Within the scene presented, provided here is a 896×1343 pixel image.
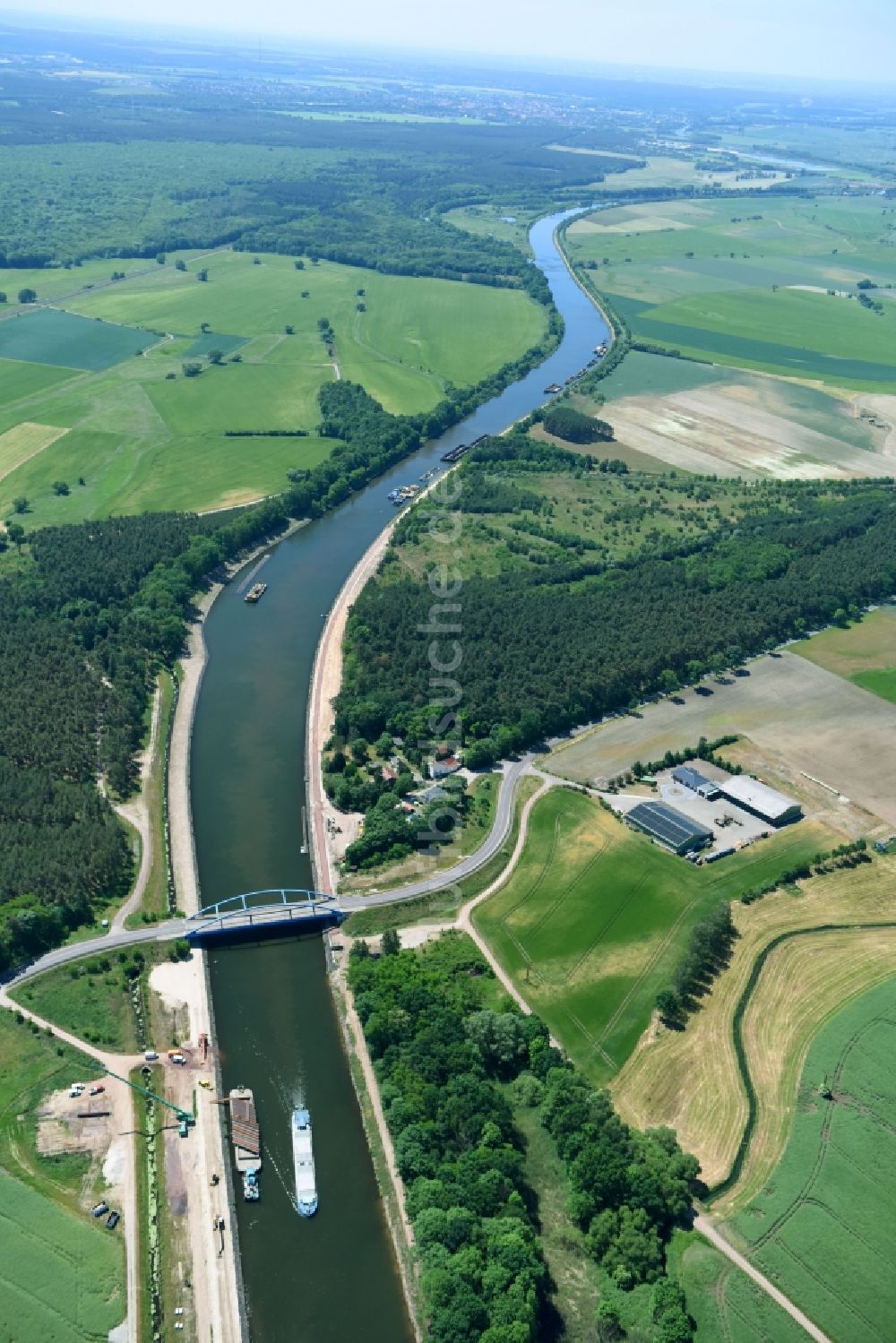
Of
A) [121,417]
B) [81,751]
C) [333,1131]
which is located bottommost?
[333,1131]

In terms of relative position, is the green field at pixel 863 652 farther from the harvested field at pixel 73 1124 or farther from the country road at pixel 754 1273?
the harvested field at pixel 73 1124

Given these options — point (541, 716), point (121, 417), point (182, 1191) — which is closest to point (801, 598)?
point (541, 716)

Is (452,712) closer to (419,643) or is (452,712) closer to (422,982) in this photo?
(419,643)

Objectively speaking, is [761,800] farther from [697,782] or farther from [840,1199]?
[840,1199]

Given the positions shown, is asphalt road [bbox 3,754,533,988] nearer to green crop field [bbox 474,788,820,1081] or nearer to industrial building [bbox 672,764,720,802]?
green crop field [bbox 474,788,820,1081]

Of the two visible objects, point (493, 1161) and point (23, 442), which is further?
point (23, 442)

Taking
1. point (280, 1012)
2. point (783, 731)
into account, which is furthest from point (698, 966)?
point (783, 731)

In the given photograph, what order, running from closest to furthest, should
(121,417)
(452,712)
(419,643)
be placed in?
(452,712)
(419,643)
(121,417)
